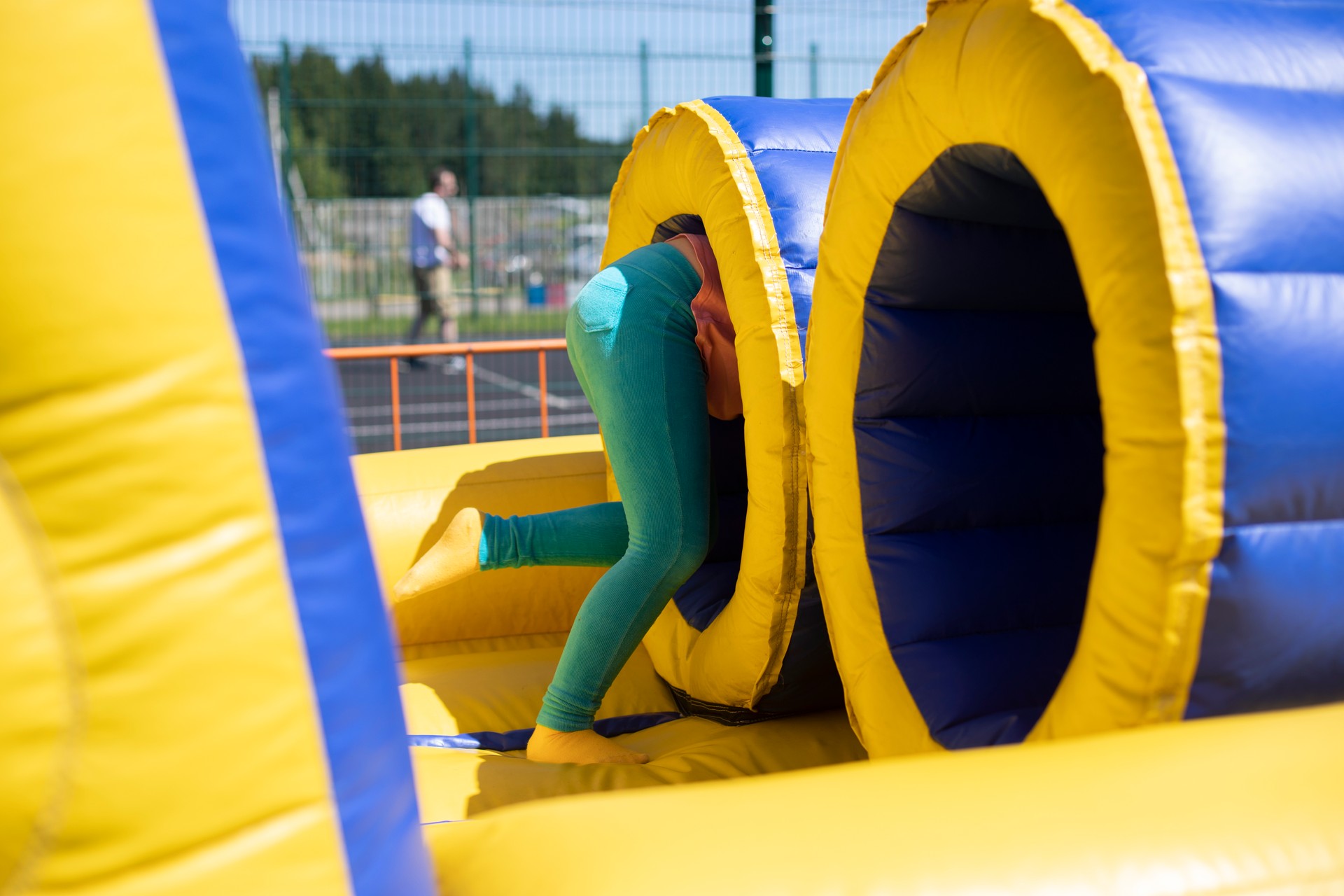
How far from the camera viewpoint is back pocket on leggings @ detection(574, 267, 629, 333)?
67.4 inches

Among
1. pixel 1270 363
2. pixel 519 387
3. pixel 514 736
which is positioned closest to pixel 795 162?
pixel 1270 363

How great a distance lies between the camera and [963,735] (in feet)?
4.23

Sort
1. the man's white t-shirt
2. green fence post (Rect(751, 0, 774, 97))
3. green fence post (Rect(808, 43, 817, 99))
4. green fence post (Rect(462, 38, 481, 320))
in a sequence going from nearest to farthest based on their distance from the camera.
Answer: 1. green fence post (Rect(751, 0, 774, 97))
2. green fence post (Rect(808, 43, 817, 99))
3. green fence post (Rect(462, 38, 481, 320))
4. the man's white t-shirt

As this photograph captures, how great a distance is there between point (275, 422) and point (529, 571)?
175 cm

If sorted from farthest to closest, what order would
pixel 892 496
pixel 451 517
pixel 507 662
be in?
pixel 451 517
pixel 507 662
pixel 892 496

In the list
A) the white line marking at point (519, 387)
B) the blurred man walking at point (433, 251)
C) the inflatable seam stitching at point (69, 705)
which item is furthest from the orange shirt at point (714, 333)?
the blurred man walking at point (433, 251)

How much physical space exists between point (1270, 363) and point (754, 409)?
2.63 feet

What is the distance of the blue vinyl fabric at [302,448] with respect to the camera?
0.65 meters

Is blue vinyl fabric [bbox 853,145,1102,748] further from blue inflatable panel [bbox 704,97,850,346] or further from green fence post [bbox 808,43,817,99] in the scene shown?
green fence post [bbox 808,43,817,99]

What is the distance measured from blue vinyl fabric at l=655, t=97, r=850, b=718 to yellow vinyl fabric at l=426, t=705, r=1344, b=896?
889 mm

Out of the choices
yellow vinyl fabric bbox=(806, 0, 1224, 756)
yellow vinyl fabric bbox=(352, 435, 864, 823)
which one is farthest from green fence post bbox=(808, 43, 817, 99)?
yellow vinyl fabric bbox=(806, 0, 1224, 756)

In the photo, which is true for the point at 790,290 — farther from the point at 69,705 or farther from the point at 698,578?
the point at 69,705

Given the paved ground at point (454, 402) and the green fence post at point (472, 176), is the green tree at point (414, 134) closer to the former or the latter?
the green fence post at point (472, 176)

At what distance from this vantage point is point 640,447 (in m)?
1.68
